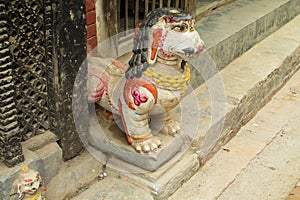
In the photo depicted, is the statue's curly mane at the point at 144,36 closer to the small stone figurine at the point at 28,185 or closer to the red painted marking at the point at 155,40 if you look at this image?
the red painted marking at the point at 155,40

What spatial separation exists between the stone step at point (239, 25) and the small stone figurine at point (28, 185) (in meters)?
2.14

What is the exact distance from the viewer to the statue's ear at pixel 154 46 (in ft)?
10.9

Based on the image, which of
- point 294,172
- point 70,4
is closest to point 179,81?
point 70,4

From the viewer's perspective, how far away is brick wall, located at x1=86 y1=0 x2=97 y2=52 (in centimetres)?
386

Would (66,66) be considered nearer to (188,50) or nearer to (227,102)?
(188,50)

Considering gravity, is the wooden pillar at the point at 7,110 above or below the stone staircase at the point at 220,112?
above

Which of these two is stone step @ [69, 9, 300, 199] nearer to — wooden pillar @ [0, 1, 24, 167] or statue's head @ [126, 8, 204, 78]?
wooden pillar @ [0, 1, 24, 167]

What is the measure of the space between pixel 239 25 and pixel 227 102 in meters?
1.42

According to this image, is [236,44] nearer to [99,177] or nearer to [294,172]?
[294,172]

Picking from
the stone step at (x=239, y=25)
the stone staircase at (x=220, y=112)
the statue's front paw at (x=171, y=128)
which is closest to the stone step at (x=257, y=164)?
the stone staircase at (x=220, y=112)

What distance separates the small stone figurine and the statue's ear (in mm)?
1092

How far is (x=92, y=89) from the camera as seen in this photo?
3674 millimetres

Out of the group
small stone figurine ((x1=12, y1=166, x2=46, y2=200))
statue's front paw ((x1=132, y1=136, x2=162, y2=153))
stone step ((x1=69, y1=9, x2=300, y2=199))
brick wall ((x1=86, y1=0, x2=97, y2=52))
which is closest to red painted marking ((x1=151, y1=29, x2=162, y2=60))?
statue's front paw ((x1=132, y1=136, x2=162, y2=153))

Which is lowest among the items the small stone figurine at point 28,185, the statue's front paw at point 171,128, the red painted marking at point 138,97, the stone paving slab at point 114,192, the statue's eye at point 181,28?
the stone paving slab at point 114,192
